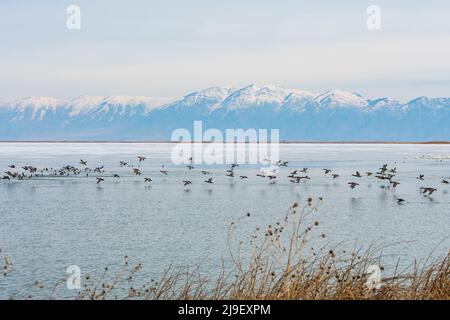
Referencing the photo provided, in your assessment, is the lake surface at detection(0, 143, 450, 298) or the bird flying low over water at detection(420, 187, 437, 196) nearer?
the lake surface at detection(0, 143, 450, 298)

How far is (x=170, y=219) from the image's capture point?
3953 centimetres

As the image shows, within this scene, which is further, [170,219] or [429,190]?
[429,190]

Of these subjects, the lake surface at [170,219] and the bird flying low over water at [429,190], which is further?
the bird flying low over water at [429,190]

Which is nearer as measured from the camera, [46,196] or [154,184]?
[46,196]

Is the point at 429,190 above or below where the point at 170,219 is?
above

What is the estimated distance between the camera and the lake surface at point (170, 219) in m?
26.7

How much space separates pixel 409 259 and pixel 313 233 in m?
7.66

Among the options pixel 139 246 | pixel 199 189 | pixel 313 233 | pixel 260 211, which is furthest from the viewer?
pixel 199 189

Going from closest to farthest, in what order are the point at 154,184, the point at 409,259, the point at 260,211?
the point at 409,259, the point at 260,211, the point at 154,184

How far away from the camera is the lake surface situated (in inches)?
1052
